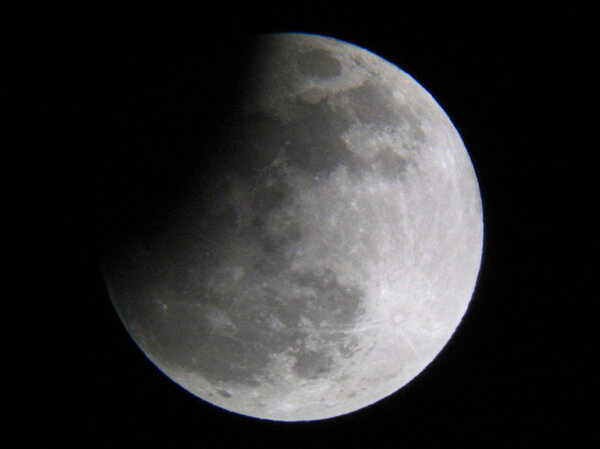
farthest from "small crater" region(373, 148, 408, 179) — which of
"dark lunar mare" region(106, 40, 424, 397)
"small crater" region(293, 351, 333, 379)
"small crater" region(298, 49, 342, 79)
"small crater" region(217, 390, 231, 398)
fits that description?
"small crater" region(217, 390, 231, 398)

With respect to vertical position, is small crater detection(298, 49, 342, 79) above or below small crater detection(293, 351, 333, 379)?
above

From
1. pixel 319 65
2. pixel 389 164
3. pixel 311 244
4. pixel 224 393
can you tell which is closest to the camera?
pixel 311 244

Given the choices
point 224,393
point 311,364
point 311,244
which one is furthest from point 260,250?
point 224,393

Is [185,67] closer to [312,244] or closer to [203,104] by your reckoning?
[203,104]

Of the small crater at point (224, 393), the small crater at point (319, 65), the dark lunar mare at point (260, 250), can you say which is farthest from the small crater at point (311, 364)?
the small crater at point (319, 65)

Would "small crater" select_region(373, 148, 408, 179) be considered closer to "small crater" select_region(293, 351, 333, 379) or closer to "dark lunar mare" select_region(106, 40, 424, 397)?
"dark lunar mare" select_region(106, 40, 424, 397)

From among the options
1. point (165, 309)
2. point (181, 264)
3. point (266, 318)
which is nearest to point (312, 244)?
point (266, 318)

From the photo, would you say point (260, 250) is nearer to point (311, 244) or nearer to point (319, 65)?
point (311, 244)
